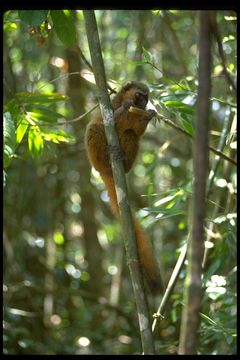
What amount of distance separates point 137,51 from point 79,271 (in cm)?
304

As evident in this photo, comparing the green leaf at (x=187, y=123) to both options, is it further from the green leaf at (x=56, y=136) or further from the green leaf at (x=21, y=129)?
the green leaf at (x=21, y=129)

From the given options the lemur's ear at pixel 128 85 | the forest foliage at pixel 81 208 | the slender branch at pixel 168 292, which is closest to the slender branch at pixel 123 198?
the slender branch at pixel 168 292

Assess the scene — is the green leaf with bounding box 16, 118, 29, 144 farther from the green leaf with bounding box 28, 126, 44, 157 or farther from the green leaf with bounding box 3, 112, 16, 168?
the green leaf with bounding box 3, 112, 16, 168

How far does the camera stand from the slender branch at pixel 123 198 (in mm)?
2943

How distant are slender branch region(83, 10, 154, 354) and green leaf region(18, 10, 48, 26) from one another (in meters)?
0.30

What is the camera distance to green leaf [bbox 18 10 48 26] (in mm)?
3771

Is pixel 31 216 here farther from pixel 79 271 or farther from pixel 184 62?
pixel 184 62

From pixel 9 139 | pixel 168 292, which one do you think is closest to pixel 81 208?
pixel 9 139

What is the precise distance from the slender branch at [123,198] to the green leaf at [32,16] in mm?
303

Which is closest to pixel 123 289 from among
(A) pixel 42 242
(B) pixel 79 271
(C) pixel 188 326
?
(B) pixel 79 271

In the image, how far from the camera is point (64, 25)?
159 inches

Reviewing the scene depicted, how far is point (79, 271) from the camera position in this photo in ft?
25.7

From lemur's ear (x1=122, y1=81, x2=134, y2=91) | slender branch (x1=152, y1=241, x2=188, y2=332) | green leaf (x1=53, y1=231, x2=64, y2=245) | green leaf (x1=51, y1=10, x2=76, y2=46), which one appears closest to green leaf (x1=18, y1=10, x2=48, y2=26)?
green leaf (x1=51, y1=10, x2=76, y2=46)

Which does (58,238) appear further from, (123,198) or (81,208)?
(123,198)
